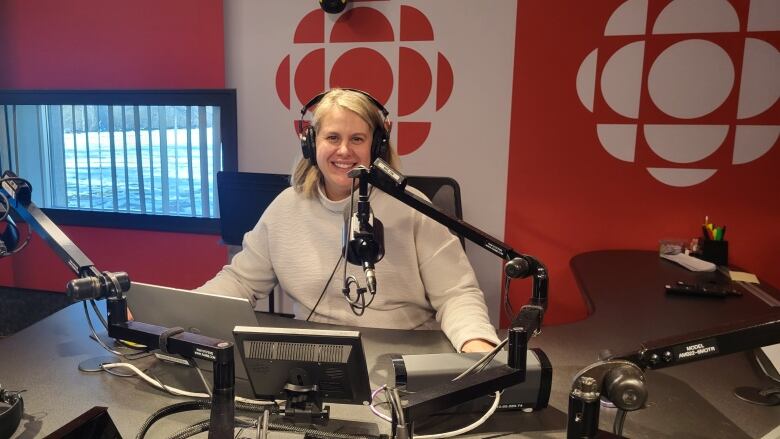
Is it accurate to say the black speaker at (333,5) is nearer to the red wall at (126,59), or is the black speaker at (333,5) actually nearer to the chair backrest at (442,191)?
the red wall at (126,59)

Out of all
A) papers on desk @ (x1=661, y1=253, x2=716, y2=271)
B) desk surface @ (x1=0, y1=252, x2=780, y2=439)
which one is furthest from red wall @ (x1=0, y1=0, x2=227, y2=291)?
papers on desk @ (x1=661, y1=253, x2=716, y2=271)

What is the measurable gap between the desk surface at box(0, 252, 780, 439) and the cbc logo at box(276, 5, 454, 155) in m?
1.34

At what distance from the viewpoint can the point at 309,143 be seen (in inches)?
64.1

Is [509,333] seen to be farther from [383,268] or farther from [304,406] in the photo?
[383,268]

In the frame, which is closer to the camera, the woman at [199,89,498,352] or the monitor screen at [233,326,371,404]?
the monitor screen at [233,326,371,404]

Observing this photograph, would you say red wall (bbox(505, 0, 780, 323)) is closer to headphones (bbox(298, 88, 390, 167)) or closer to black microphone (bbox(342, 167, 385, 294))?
headphones (bbox(298, 88, 390, 167))

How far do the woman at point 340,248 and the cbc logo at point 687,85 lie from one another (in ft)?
4.44

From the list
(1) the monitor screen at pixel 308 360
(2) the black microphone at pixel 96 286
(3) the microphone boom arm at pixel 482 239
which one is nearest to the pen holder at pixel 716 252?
(3) the microphone boom arm at pixel 482 239

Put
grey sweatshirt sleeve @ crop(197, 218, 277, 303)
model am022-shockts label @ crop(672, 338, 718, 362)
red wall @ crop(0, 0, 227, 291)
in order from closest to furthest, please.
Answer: model am022-shockts label @ crop(672, 338, 718, 362) → grey sweatshirt sleeve @ crop(197, 218, 277, 303) → red wall @ crop(0, 0, 227, 291)

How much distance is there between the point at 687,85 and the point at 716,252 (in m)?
0.74

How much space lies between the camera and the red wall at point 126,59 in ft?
9.95

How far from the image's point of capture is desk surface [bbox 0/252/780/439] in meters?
1.10

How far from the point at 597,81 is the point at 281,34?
1563 mm

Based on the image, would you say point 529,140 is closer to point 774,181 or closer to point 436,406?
point 774,181
